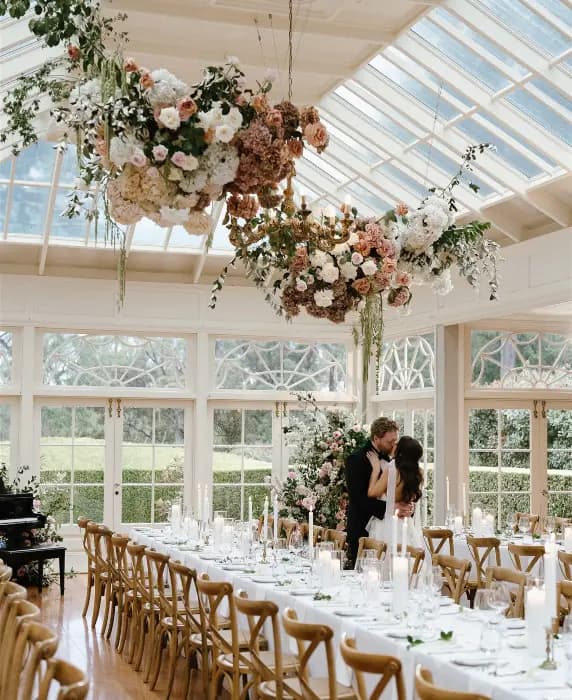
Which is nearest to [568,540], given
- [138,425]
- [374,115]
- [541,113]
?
[541,113]

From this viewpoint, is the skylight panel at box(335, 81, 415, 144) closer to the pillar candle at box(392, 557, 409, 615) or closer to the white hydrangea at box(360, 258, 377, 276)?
the white hydrangea at box(360, 258, 377, 276)

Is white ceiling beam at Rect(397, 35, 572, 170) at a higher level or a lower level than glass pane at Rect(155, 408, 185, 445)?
higher

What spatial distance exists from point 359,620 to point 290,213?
228cm

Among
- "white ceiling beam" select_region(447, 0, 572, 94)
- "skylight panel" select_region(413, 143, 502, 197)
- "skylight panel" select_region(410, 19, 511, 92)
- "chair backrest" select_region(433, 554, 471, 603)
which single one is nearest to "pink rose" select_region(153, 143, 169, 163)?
"chair backrest" select_region(433, 554, 471, 603)

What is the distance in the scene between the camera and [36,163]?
466 inches

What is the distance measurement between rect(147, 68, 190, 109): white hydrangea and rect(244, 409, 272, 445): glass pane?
1014cm

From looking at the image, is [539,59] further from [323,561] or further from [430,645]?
[430,645]

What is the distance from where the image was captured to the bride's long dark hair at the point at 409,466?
7.54 metres

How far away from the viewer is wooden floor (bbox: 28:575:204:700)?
722cm

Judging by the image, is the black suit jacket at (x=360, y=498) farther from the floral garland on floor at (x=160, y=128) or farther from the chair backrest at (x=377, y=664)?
the floral garland on floor at (x=160, y=128)

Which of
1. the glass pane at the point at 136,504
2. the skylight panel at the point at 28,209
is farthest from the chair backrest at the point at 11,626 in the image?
the glass pane at the point at 136,504

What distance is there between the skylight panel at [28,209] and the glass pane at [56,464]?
2.80 meters

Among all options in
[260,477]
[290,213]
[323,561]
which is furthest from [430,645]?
[260,477]

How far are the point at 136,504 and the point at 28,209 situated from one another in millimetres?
4094
